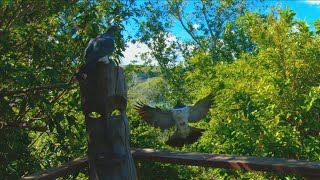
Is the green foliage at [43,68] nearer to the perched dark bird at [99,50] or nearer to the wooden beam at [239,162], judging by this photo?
the perched dark bird at [99,50]

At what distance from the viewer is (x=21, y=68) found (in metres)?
2.86

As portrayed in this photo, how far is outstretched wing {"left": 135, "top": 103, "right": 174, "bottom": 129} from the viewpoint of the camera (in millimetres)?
3305

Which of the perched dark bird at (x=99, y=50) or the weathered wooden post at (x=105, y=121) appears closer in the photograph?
the weathered wooden post at (x=105, y=121)

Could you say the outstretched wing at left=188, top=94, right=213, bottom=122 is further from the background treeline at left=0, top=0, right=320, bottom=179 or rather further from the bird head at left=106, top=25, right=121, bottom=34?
the bird head at left=106, top=25, right=121, bottom=34

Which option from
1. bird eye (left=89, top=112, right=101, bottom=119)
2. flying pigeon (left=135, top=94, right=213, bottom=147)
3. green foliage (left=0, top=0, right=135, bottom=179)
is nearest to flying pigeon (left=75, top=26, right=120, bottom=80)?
bird eye (left=89, top=112, right=101, bottom=119)

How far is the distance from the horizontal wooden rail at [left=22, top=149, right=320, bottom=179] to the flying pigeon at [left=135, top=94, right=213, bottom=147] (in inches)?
15.5

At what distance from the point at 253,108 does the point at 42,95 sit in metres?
1.87

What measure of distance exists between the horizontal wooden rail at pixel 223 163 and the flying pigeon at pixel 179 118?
0.39 m

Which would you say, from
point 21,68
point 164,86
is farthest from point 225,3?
point 21,68

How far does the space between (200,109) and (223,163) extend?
40.2 inches

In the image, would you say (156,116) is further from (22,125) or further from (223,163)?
(22,125)

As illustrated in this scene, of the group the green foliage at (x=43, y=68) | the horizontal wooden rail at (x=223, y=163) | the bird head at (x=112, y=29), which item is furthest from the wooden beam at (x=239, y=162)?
the bird head at (x=112, y=29)

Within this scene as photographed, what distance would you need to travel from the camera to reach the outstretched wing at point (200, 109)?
3.38 metres

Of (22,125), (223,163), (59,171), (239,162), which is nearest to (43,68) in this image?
(22,125)
